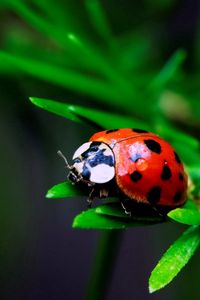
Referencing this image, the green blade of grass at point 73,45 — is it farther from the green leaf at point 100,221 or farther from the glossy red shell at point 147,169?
the green leaf at point 100,221

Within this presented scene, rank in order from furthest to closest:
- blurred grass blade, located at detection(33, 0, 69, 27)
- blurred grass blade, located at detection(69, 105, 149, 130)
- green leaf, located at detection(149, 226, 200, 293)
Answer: blurred grass blade, located at detection(33, 0, 69, 27) → blurred grass blade, located at detection(69, 105, 149, 130) → green leaf, located at detection(149, 226, 200, 293)

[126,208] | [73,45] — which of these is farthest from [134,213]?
[73,45]

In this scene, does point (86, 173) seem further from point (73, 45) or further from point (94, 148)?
point (73, 45)

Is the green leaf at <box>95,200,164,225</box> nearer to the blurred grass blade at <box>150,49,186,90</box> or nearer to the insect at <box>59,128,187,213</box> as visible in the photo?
the insect at <box>59,128,187,213</box>

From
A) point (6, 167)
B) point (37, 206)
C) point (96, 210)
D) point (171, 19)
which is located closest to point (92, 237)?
point (37, 206)

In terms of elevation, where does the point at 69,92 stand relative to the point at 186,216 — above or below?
above

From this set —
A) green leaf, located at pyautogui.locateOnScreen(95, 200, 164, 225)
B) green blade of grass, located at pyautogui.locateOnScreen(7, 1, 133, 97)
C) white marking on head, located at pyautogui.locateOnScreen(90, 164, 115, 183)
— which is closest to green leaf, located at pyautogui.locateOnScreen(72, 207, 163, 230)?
green leaf, located at pyautogui.locateOnScreen(95, 200, 164, 225)

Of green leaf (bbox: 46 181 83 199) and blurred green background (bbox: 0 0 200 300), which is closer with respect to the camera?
green leaf (bbox: 46 181 83 199)

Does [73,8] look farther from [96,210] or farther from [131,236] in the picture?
[131,236]
